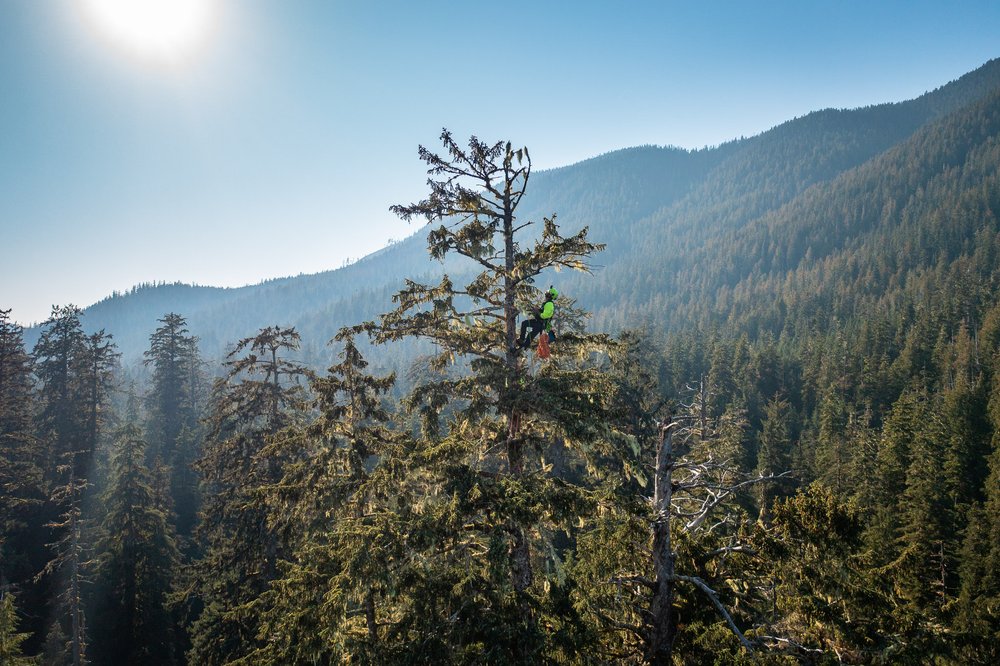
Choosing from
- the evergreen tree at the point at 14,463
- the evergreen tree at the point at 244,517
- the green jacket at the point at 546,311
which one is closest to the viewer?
the green jacket at the point at 546,311

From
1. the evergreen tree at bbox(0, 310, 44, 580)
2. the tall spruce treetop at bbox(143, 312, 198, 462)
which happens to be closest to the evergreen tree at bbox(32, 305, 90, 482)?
the evergreen tree at bbox(0, 310, 44, 580)

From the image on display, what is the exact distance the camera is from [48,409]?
31.0 m

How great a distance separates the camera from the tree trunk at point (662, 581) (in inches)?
346

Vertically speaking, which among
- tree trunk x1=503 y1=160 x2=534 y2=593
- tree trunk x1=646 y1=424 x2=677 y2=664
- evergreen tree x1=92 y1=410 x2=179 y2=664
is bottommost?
evergreen tree x1=92 y1=410 x2=179 y2=664

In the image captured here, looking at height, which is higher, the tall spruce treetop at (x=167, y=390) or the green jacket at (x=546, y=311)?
the green jacket at (x=546, y=311)

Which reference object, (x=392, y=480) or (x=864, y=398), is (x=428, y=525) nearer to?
(x=392, y=480)

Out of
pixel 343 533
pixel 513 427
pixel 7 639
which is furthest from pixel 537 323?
pixel 7 639

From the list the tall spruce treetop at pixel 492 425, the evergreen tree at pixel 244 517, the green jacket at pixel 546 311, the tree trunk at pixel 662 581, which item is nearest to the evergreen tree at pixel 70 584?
the evergreen tree at pixel 244 517

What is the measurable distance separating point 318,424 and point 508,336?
6.27m

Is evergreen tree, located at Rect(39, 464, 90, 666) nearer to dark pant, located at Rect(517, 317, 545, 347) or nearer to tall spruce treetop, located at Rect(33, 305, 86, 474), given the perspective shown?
Answer: tall spruce treetop, located at Rect(33, 305, 86, 474)

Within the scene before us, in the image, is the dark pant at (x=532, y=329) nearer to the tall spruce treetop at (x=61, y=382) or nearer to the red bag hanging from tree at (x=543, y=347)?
the red bag hanging from tree at (x=543, y=347)

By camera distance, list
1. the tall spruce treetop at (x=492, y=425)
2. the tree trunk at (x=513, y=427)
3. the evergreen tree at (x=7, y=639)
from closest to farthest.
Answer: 1. the tall spruce treetop at (x=492, y=425)
2. the tree trunk at (x=513, y=427)
3. the evergreen tree at (x=7, y=639)

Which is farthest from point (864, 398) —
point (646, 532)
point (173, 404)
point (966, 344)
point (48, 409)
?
point (48, 409)

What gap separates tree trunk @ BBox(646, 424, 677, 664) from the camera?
346 inches
